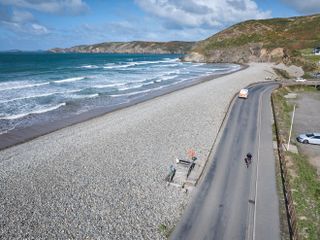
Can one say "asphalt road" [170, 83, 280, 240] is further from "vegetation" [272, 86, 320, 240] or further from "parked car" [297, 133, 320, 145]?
"parked car" [297, 133, 320, 145]

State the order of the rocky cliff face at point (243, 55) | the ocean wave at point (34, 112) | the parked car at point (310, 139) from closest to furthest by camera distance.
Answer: the parked car at point (310, 139) → the ocean wave at point (34, 112) → the rocky cliff face at point (243, 55)

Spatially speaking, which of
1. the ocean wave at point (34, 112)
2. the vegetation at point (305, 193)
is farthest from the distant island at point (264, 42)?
the vegetation at point (305, 193)

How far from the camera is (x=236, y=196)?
19.6 meters

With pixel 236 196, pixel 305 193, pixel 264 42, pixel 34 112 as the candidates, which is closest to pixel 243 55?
pixel 264 42

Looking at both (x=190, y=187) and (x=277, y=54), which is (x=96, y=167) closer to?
(x=190, y=187)

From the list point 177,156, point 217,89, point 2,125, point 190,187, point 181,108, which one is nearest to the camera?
point 190,187

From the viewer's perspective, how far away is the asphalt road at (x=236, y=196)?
16359mm

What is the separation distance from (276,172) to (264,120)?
602 inches

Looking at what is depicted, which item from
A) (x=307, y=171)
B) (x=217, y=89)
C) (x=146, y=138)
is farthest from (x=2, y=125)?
(x=217, y=89)

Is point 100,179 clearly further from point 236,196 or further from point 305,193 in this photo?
point 305,193

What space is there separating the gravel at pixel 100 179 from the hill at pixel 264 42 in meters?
86.1

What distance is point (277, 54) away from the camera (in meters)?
123

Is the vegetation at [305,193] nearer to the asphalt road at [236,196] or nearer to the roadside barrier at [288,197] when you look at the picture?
the roadside barrier at [288,197]

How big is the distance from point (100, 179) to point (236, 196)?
31.7 ft
